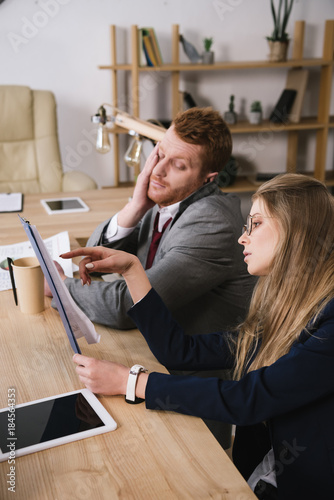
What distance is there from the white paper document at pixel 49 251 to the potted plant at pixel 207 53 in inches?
90.1

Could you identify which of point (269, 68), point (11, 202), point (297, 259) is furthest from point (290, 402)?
point (269, 68)

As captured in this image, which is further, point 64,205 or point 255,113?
point 255,113

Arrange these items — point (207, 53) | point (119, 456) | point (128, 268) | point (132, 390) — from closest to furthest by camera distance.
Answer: point (119, 456)
point (132, 390)
point (128, 268)
point (207, 53)

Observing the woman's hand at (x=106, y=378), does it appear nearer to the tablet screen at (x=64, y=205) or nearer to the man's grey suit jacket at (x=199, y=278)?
the man's grey suit jacket at (x=199, y=278)

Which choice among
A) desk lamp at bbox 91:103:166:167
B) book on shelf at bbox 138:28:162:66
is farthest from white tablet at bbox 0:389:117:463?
book on shelf at bbox 138:28:162:66

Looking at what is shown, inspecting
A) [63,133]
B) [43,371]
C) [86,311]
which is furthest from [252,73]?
[43,371]

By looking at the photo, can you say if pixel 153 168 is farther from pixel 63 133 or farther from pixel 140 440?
pixel 63 133

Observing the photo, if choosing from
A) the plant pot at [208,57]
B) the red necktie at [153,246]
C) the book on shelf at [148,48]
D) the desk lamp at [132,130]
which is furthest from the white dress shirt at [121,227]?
the plant pot at [208,57]

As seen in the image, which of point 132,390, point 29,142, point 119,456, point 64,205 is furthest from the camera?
point 29,142

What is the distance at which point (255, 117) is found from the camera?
12.9 ft

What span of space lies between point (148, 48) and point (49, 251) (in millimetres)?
2263

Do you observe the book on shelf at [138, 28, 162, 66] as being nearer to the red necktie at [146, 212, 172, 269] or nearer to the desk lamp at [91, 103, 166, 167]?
the desk lamp at [91, 103, 166, 167]

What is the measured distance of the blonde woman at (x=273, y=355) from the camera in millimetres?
910

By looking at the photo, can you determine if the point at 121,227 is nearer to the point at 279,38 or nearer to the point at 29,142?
the point at 29,142
